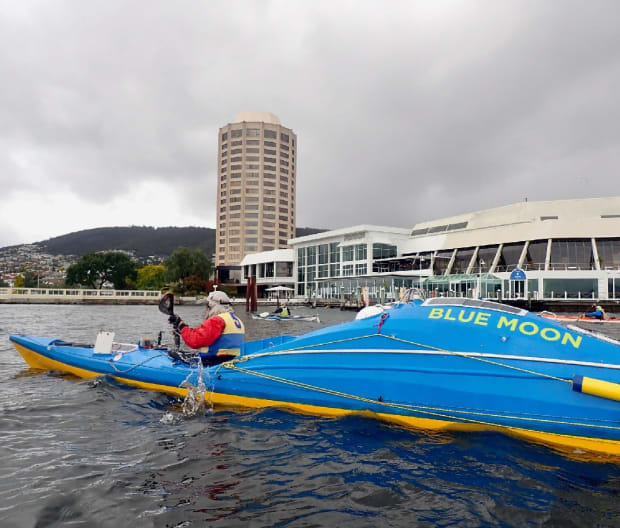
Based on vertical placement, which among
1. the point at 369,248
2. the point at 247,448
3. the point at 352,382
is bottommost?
the point at 247,448

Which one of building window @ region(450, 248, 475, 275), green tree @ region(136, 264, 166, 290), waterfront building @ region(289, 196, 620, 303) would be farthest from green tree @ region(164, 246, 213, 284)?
building window @ region(450, 248, 475, 275)

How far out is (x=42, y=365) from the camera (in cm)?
938

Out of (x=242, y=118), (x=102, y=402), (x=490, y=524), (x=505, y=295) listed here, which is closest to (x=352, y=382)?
(x=490, y=524)

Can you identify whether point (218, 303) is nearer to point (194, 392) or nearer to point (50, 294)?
point (194, 392)

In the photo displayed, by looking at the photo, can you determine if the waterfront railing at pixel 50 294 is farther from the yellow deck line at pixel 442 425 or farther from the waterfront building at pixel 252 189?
the yellow deck line at pixel 442 425

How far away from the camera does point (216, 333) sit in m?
6.95

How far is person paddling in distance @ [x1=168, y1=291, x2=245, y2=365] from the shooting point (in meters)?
6.87

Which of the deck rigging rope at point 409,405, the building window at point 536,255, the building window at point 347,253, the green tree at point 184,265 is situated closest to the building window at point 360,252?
the building window at point 347,253

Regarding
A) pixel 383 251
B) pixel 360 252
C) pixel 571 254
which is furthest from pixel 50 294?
pixel 571 254

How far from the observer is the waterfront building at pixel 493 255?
48.6m

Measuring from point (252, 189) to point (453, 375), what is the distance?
130 meters

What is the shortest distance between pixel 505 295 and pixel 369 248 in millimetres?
22392

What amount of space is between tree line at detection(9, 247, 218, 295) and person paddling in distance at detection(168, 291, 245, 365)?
73.0 m

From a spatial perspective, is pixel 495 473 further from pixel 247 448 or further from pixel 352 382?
pixel 247 448
